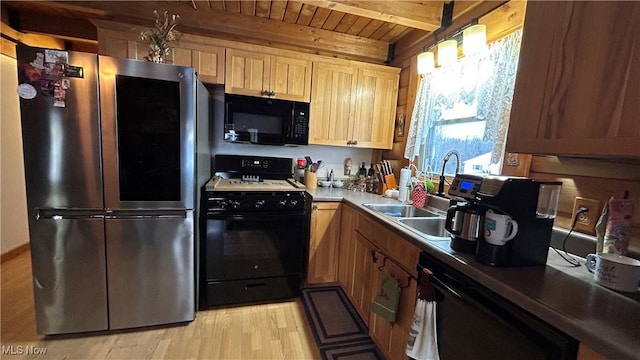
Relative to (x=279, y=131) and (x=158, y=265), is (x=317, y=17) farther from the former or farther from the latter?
(x=158, y=265)

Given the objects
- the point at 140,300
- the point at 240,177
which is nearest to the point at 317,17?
the point at 240,177

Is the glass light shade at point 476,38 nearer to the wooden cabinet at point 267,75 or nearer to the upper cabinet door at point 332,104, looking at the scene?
the upper cabinet door at point 332,104

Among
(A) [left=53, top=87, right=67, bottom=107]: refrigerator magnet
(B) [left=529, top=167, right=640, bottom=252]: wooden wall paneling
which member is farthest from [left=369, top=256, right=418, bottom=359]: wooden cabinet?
(A) [left=53, top=87, right=67, bottom=107]: refrigerator magnet

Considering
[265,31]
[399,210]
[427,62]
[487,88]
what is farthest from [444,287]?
[265,31]

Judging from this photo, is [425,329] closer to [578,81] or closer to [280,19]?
[578,81]

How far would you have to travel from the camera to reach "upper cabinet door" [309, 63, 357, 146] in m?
2.51

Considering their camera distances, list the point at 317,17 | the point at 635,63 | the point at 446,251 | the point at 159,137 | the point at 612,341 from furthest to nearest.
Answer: the point at 317,17 → the point at 159,137 → the point at 446,251 → the point at 635,63 → the point at 612,341

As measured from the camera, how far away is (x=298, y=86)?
2.45 meters

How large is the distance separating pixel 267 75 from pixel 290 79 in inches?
8.1

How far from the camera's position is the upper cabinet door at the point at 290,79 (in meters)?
2.38

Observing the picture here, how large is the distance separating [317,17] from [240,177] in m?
1.65

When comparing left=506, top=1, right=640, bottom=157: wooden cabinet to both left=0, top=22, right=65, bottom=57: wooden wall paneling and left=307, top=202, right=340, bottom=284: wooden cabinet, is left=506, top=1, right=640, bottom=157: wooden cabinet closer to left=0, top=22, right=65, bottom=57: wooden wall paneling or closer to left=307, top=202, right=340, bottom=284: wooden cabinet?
left=307, top=202, right=340, bottom=284: wooden cabinet

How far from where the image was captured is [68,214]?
1.64 meters

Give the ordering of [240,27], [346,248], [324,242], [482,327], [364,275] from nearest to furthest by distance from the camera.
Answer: [482,327], [364,275], [346,248], [324,242], [240,27]
